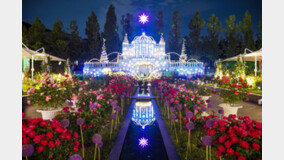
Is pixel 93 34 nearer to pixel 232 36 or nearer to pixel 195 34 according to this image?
pixel 195 34

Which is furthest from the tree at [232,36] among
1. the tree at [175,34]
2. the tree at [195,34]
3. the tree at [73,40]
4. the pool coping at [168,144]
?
the pool coping at [168,144]

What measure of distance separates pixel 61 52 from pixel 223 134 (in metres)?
32.9

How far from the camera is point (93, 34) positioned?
3591 centimetres

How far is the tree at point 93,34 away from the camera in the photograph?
35562 millimetres

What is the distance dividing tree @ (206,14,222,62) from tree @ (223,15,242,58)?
164cm

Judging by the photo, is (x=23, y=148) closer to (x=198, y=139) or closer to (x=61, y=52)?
(x=198, y=139)

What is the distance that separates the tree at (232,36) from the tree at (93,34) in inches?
975

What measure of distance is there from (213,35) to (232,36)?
339 cm

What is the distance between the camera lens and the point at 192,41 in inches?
1447

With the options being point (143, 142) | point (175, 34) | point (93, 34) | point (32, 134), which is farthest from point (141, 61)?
point (32, 134)

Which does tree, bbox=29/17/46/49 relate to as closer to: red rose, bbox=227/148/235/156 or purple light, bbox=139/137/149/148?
purple light, bbox=139/137/149/148

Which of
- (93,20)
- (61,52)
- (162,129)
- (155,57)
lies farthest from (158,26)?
(162,129)

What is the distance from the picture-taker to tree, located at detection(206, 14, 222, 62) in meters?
36.0

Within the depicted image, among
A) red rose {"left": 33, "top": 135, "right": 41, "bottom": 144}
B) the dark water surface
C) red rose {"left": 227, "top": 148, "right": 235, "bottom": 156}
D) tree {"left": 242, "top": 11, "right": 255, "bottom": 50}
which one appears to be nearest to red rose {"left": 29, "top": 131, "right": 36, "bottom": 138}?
red rose {"left": 33, "top": 135, "right": 41, "bottom": 144}
